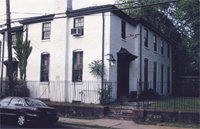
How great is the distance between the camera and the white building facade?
17.0m

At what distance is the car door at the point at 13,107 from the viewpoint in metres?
11.7

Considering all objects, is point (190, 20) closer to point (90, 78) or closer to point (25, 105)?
point (90, 78)

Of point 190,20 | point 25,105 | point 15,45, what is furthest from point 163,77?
point 25,105

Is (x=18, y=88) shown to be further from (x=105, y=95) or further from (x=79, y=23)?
(x=105, y=95)

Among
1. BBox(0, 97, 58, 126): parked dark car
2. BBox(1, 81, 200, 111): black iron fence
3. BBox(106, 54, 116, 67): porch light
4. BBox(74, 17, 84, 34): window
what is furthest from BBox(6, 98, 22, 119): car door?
BBox(74, 17, 84, 34): window

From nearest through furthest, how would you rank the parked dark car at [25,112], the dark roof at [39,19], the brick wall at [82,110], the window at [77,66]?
the parked dark car at [25,112], the brick wall at [82,110], the window at [77,66], the dark roof at [39,19]

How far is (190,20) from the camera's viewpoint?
27453 millimetres

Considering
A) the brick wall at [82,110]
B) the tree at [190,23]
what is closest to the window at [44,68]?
the brick wall at [82,110]

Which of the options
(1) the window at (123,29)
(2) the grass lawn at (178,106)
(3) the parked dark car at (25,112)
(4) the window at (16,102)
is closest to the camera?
(3) the parked dark car at (25,112)

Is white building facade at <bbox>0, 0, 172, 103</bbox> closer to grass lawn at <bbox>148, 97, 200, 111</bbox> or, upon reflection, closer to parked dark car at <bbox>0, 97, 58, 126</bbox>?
grass lawn at <bbox>148, 97, 200, 111</bbox>

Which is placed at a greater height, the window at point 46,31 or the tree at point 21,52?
the window at point 46,31

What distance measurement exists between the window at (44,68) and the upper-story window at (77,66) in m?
2.88

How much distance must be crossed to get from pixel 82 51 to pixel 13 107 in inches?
294

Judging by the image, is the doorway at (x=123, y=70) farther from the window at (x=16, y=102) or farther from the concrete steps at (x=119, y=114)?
the window at (x=16, y=102)
